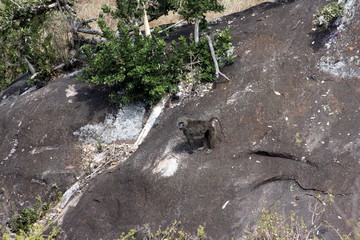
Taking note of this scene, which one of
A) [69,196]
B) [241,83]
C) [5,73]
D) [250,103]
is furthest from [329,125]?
[5,73]

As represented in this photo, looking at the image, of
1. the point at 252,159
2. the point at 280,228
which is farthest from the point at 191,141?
the point at 280,228

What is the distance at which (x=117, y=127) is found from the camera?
31.1 ft

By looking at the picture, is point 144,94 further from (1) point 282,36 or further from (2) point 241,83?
(1) point 282,36

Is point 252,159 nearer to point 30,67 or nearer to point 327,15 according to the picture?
point 327,15

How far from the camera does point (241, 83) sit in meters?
8.62

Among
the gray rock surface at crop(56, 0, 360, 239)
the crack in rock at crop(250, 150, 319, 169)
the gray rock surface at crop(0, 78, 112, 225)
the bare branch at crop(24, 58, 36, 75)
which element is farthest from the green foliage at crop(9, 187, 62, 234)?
the bare branch at crop(24, 58, 36, 75)

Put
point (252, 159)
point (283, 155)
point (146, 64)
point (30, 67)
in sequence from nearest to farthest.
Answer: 1. point (283, 155)
2. point (252, 159)
3. point (146, 64)
4. point (30, 67)

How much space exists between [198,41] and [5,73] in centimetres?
838

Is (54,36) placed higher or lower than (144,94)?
higher

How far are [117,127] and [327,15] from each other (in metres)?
4.97

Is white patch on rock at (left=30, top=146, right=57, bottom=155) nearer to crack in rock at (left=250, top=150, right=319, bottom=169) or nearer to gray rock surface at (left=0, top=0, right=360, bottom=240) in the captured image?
gray rock surface at (left=0, top=0, right=360, bottom=240)

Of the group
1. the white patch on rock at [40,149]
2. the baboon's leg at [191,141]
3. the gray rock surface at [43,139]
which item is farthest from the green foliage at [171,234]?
the white patch on rock at [40,149]

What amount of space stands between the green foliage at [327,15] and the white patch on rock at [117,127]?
413cm

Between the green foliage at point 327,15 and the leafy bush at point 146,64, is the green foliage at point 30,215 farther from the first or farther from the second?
the green foliage at point 327,15
